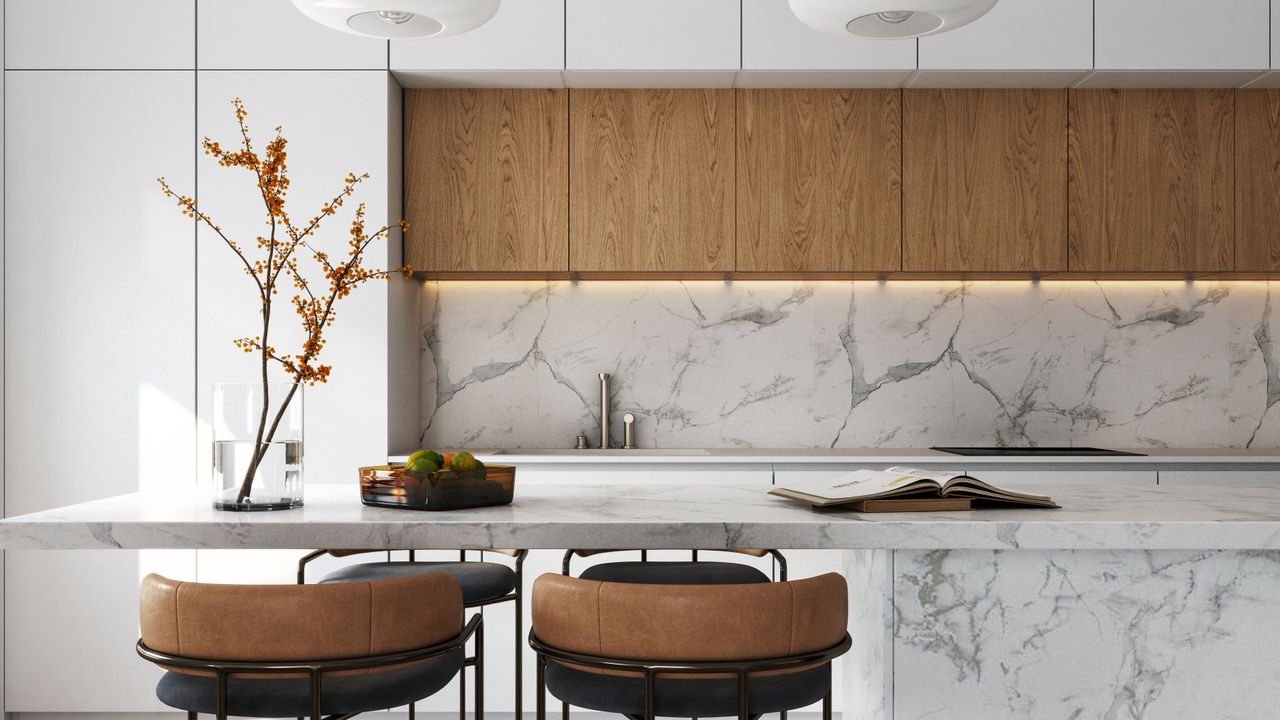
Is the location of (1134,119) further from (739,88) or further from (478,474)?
(478,474)

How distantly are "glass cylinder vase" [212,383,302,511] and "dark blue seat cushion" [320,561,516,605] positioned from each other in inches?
13.3

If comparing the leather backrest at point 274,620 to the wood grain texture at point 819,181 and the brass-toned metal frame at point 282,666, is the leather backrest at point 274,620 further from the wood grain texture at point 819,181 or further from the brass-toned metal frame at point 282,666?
the wood grain texture at point 819,181

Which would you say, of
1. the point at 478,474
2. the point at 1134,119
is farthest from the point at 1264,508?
the point at 1134,119

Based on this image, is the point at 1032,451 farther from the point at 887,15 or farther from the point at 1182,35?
the point at 887,15

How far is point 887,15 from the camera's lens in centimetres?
168

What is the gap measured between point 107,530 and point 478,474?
586 mm

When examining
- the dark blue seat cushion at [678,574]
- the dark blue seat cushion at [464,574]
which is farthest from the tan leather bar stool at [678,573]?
the dark blue seat cushion at [464,574]

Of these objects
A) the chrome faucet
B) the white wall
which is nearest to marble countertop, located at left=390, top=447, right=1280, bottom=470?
the chrome faucet

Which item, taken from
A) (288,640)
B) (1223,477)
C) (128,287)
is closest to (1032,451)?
(1223,477)

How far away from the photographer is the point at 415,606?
136 centimetres

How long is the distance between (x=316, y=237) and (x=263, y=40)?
690 mm

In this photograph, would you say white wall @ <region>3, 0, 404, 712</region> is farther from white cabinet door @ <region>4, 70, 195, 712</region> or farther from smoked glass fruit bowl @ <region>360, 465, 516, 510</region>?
smoked glass fruit bowl @ <region>360, 465, 516, 510</region>

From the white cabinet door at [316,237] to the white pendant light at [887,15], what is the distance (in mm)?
1877

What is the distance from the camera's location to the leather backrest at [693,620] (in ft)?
4.26
